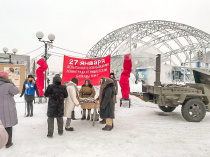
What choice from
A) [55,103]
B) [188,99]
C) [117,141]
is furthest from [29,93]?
[188,99]

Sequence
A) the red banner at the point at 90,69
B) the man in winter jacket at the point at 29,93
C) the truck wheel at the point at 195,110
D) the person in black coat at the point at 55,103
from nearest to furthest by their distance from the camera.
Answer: the person in black coat at the point at 55,103
the truck wheel at the point at 195,110
the man in winter jacket at the point at 29,93
the red banner at the point at 90,69

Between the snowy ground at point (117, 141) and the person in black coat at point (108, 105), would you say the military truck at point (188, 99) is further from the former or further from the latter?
the person in black coat at point (108, 105)

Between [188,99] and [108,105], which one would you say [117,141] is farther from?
[188,99]

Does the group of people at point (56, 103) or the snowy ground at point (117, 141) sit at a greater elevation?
the group of people at point (56, 103)

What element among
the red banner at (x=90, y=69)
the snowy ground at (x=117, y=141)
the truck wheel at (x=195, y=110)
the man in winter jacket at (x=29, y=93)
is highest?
the red banner at (x=90, y=69)

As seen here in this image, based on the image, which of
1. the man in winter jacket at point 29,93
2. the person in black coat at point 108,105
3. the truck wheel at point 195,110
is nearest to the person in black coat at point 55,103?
the person in black coat at point 108,105

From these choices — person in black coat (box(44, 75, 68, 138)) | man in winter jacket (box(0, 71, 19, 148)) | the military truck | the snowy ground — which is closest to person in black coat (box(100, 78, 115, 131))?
the snowy ground

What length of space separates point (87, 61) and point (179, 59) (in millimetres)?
45693

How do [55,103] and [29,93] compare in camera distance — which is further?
[29,93]

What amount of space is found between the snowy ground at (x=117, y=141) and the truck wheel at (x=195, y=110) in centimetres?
29

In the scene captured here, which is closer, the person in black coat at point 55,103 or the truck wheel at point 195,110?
the person in black coat at point 55,103

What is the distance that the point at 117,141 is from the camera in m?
4.54

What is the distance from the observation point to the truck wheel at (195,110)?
21.7ft

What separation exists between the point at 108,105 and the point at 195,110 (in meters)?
3.34
